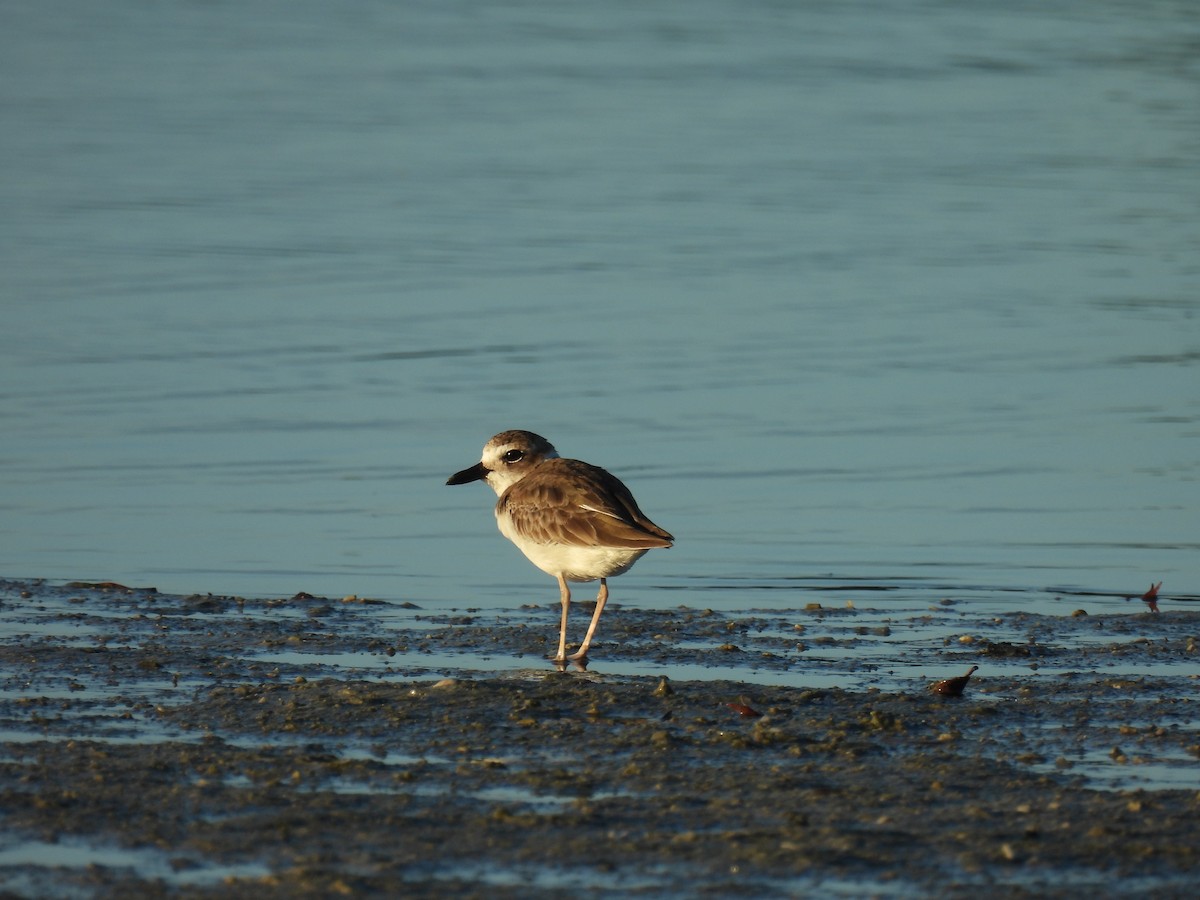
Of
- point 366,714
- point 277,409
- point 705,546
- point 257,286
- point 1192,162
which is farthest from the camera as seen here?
point 1192,162

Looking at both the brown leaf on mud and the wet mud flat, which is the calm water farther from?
the brown leaf on mud

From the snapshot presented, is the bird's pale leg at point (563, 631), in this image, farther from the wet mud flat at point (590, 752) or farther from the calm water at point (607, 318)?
the calm water at point (607, 318)

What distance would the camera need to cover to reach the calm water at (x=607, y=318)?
12477mm

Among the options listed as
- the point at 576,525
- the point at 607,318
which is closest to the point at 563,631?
the point at 576,525

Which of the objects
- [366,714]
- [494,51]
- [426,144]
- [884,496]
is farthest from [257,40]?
[366,714]

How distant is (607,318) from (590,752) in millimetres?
11487

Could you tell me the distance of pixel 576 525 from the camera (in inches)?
379

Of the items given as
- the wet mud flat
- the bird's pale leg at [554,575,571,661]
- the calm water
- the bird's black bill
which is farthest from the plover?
the calm water

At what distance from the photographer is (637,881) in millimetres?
5910

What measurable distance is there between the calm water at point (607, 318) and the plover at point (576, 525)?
1.08 meters

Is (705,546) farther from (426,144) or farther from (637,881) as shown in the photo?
(426,144)

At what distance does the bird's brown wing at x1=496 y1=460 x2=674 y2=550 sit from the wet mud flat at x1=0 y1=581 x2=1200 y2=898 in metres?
0.57

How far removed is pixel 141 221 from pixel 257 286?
362cm

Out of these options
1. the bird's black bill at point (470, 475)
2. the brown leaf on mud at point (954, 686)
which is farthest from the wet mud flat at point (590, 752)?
the bird's black bill at point (470, 475)
